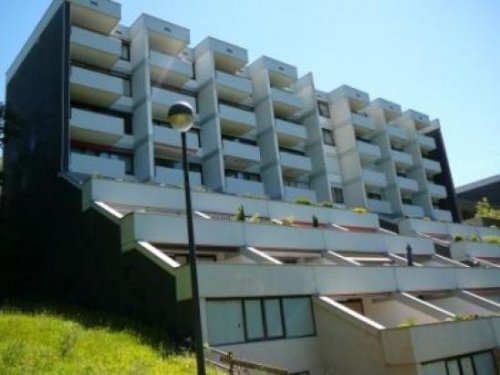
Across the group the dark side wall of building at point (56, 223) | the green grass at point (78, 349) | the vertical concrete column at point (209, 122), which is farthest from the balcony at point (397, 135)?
the green grass at point (78, 349)

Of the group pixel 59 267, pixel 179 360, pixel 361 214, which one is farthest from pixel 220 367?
pixel 361 214

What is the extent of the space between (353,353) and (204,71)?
25897 millimetres

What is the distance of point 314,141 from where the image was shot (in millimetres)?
44719

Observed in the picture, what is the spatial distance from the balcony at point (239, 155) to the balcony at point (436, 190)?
863 inches

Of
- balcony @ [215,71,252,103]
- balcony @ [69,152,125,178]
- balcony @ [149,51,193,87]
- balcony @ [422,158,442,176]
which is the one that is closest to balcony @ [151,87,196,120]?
balcony @ [149,51,193,87]

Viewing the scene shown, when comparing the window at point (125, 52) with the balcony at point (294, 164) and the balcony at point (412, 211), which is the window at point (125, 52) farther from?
the balcony at point (412, 211)

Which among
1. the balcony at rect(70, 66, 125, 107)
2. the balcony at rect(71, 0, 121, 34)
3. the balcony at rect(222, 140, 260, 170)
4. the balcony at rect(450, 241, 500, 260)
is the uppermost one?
the balcony at rect(71, 0, 121, 34)

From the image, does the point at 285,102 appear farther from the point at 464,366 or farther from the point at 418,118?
the point at 464,366

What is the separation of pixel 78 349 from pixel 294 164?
29377 mm

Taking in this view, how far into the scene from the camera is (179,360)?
1424cm

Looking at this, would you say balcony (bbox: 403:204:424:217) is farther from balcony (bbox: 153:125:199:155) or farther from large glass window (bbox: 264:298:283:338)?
large glass window (bbox: 264:298:283:338)

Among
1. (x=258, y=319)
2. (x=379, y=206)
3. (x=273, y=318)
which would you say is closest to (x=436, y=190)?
(x=379, y=206)

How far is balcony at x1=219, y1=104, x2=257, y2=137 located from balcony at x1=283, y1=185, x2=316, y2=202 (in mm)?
5346

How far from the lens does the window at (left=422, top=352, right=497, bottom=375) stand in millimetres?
17923
